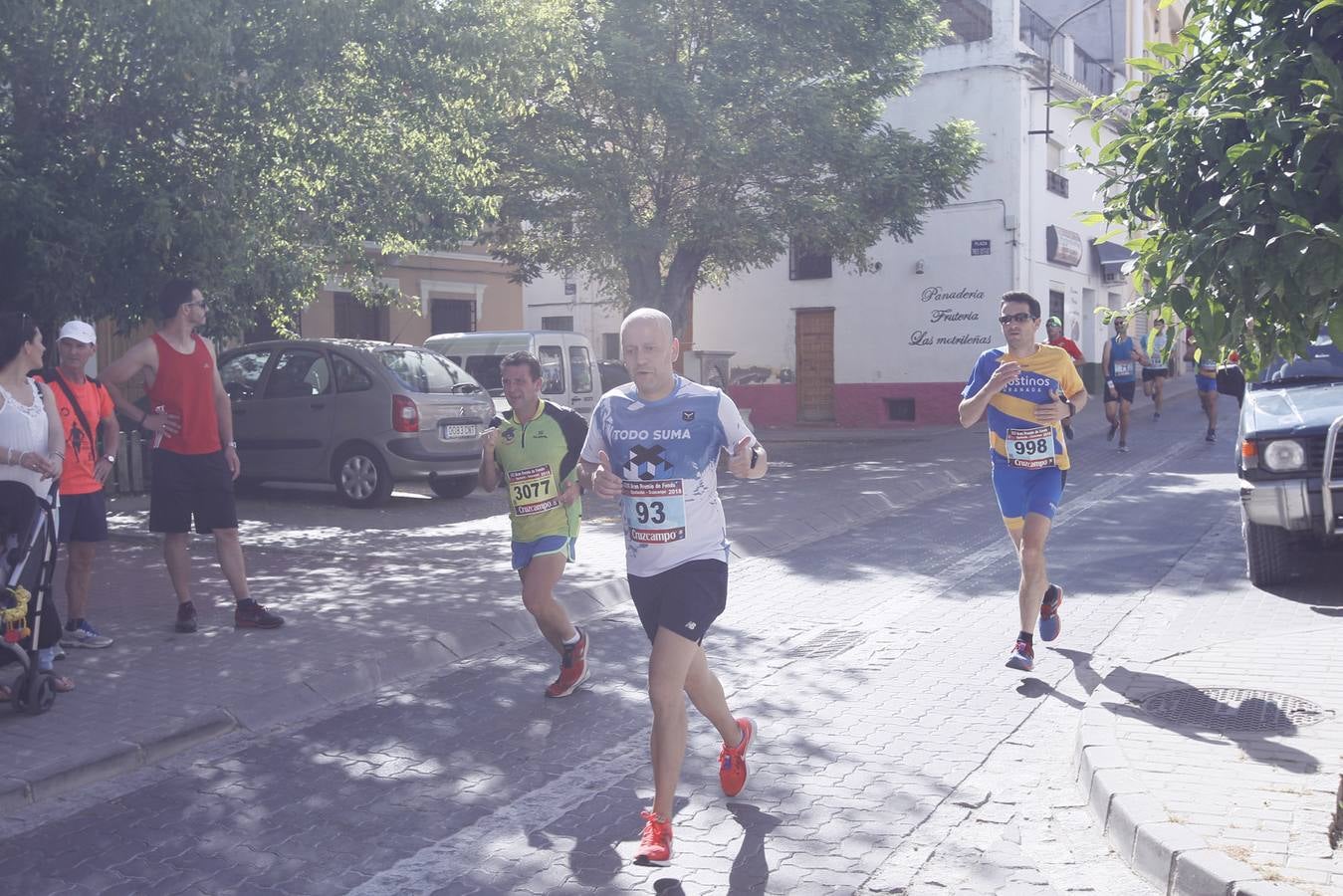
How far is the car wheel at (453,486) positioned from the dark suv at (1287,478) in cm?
826

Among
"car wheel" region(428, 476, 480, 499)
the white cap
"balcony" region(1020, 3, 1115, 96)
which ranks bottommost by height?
"car wheel" region(428, 476, 480, 499)

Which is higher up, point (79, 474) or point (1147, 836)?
point (79, 474)

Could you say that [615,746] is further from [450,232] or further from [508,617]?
[450,232]

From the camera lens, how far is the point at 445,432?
13633 millimetres

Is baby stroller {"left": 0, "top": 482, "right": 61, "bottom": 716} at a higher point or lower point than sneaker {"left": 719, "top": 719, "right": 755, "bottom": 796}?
higher

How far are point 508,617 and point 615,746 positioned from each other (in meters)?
2.53

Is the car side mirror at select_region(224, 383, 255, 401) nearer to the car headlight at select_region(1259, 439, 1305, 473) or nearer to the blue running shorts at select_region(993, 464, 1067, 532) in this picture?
the blue running shorts at select_region(993, 464, 1067, 532)

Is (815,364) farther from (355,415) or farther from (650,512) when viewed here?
(650,512)

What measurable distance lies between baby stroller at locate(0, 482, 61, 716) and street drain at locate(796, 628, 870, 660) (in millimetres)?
3746

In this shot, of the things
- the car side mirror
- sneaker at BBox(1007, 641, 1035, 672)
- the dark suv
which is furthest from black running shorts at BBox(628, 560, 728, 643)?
the car side mirror

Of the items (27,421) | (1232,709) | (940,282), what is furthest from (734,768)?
(940,282)

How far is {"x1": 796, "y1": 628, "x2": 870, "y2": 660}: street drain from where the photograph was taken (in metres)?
7.21

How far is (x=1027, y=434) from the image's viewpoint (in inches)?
266

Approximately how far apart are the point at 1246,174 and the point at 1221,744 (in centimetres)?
233
